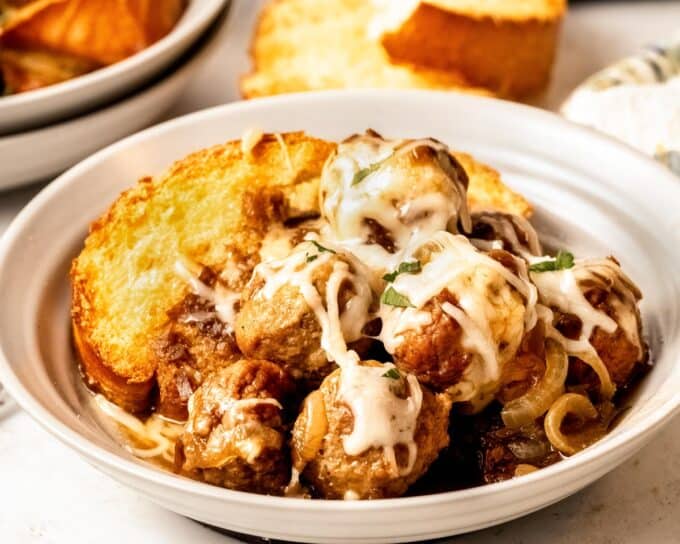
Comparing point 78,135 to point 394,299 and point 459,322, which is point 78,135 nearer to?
point 394,299

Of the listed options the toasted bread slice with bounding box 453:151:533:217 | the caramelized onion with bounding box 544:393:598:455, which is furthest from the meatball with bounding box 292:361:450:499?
the toasted bread slice with bounding box 453:151:533:217

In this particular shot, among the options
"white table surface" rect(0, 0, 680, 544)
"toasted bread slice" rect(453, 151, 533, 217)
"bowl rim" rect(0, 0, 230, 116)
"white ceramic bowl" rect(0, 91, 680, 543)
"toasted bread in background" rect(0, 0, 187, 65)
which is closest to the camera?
"white ceramic bowl" rect(0, 91, 680, 543)

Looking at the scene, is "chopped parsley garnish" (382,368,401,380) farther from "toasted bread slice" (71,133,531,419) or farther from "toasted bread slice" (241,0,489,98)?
"toasted bread slice" (241,0,489,98)

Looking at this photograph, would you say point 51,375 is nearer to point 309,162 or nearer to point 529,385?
point 309,162

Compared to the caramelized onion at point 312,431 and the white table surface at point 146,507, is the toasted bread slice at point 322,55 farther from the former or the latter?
the caramelized onion at point 312,431

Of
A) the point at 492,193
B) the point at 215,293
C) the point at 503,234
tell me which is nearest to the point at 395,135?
the point at 492,193

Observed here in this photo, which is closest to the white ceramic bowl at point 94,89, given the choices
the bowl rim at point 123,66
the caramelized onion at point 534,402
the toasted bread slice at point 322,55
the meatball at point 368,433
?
the bowl rim at point 123,66

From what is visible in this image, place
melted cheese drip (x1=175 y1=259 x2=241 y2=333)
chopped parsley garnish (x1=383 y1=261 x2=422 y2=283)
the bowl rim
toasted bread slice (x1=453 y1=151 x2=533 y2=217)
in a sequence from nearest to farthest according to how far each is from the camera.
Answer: chopped parsley garnish (x1=383 y1=261 x2=422 y2=283) < melted cheese drip (x1=175 y1=259 x2=241 y2=333) < toasted bread slice (x1=453 y1=151 x2=533 y2=217) < the bowl rim
